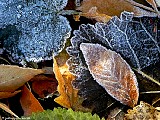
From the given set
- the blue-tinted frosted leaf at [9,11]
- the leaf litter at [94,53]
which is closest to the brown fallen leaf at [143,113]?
the leaf litter at [94,53]

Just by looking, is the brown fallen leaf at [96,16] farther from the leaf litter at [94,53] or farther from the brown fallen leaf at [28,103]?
the brown fallen leaf at [28,103]

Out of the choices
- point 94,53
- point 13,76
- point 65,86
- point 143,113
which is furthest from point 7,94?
point 143,113

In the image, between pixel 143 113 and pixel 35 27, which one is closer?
pixel 143 113

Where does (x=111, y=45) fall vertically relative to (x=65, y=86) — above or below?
above

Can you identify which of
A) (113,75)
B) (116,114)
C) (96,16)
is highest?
(96,16)

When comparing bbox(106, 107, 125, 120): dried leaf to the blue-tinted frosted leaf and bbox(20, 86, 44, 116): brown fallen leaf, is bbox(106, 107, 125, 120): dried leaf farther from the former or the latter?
the blue-tinted frosted leaf

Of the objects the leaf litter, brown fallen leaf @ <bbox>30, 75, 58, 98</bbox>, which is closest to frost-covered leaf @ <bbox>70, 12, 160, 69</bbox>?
the leaf litter

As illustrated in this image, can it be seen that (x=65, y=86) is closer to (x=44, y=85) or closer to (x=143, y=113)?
(x=44, y=85)

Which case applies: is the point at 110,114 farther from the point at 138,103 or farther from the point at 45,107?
the point at 45,107
